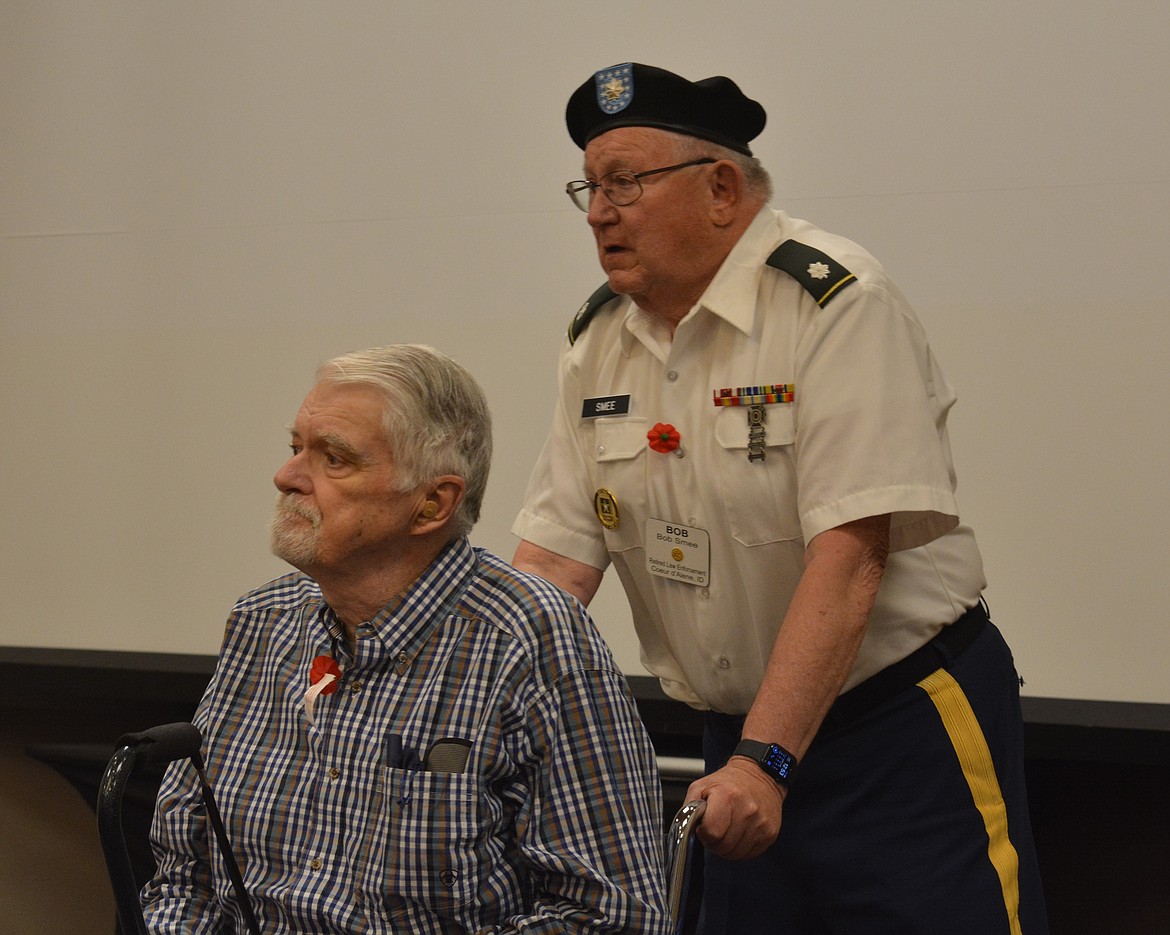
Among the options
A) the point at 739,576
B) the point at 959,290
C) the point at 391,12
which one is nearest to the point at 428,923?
the point at 739,576

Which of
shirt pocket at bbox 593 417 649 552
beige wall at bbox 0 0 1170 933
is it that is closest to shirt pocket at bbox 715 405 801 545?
shirt pocket at bbox 593 417 649 552

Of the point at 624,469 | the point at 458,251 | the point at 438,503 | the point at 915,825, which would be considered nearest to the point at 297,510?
the point at 438,503

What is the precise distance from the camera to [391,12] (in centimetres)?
277

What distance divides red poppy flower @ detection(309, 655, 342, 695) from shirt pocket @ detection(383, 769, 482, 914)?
0.17 m

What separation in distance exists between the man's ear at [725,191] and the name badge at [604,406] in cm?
29

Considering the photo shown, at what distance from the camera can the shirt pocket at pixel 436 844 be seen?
1.29 meters

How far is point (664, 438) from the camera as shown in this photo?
174cm

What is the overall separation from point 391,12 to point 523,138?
43 cm

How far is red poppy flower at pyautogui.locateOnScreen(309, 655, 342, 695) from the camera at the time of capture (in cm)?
142

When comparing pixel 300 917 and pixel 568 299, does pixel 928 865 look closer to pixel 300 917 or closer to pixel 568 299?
pixel 300 917

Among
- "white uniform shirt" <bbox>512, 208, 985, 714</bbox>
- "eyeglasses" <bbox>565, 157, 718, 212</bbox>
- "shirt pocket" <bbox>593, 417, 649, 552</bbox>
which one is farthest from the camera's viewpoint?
Answer: "shirt pocket" <bbox>593, 417, 649, 552</bbox>

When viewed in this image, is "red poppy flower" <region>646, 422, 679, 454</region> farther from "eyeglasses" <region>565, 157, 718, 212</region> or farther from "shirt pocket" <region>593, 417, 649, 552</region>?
"eyeglasses" <region>565, 157, 718, 212</region>

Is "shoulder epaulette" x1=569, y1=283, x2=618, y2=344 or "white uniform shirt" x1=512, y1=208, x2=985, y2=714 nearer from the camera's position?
"white uniform shirt" x1=512, y1=208, x2=985, y2=714

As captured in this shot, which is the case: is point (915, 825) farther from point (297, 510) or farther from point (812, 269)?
point (297, 510)
